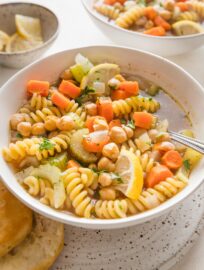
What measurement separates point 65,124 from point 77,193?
1.40 feet

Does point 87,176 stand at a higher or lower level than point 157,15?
lower

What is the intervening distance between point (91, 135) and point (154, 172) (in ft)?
1.26

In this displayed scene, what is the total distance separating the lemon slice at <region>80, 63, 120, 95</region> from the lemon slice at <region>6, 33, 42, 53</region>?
79 centimetres

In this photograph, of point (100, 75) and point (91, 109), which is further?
point (100, 75)

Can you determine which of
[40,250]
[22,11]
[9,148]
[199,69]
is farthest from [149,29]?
[40,250]

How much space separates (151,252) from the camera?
2363 mm

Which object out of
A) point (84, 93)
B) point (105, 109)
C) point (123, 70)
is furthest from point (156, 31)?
point (105, 109)

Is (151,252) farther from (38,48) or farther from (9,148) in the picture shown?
(38,48)

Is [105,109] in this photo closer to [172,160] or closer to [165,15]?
[172,160]

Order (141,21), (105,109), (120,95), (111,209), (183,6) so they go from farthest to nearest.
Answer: (183,6) < (141,21) < (120,95) < (105,109) < (111,209)

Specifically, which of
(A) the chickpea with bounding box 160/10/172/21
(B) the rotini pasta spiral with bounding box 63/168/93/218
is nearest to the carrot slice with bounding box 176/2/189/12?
(A) the chickpea with bounding box 160/10/172/21

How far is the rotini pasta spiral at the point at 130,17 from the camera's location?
3434mm

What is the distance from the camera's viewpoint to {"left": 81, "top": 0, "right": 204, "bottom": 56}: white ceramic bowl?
3.13 metres

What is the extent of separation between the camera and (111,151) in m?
2.37
